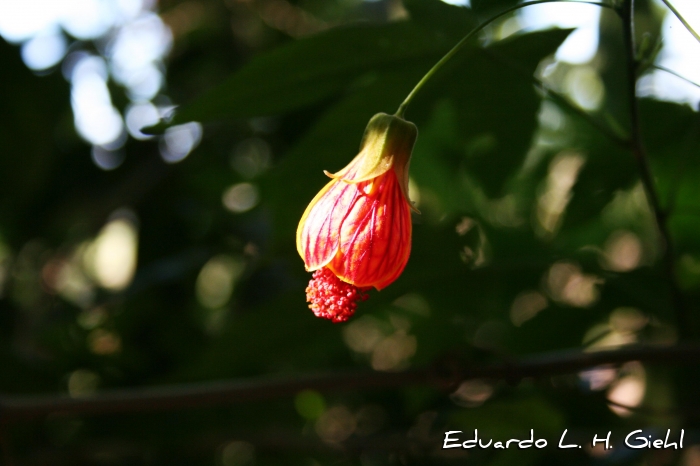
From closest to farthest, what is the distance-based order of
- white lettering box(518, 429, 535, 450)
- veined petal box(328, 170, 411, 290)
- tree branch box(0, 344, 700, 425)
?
veined petal box(328, 170, 411, 290) → tree branch box(0, 344, 700, 425) → white lettering box(518, 429, 535, 450)

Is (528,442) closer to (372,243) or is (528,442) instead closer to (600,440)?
(600,440)

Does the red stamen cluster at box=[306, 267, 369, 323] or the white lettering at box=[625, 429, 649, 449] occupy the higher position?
the red stamen cluster at box=[306, 267, 369, 323]

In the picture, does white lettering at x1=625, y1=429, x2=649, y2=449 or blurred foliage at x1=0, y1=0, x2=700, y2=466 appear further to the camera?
white lettering at x1=625, y1=429, x2=649, y2=449

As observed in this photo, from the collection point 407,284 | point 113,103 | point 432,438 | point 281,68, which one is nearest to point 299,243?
point 281,68

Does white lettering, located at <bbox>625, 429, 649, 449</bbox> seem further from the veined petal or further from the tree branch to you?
the veined petal

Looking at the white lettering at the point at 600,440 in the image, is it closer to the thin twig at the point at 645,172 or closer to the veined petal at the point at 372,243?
the thin twig at the point at 645,172

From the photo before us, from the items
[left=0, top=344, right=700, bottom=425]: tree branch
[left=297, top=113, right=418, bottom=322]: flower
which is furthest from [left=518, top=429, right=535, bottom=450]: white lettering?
[left=297, top=113, right=418, bottom=322]: flower

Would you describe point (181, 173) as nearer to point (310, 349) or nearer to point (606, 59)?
point (310, 349)

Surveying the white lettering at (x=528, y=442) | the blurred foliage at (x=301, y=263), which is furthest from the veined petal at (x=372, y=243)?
the white lettering at (x=528, y=442)

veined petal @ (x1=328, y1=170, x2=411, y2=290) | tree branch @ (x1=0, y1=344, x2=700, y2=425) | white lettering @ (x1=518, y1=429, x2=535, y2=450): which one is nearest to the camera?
veined petal @ (x1=328, y1=170, x2=411, y2=290)

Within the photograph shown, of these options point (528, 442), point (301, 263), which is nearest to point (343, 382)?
point (301, 263)
